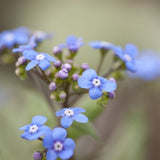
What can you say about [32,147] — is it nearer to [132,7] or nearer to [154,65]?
[154,65]

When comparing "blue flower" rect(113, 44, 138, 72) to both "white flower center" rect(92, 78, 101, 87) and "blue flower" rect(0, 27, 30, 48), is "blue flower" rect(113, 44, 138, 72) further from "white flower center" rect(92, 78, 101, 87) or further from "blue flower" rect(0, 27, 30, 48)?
"blue flower" rect(0, 27, 30, 48)

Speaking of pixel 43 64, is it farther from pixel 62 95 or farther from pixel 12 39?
pixel 12 39

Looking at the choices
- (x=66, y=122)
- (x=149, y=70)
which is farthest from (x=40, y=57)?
(x=149, y=70)

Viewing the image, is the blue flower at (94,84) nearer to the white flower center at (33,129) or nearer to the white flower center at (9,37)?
the white flower center at (33,129)

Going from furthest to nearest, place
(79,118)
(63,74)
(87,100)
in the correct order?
(87,100)
(63,74)
(79,118)

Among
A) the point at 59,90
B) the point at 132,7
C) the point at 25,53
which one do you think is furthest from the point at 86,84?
the point at 132,7
